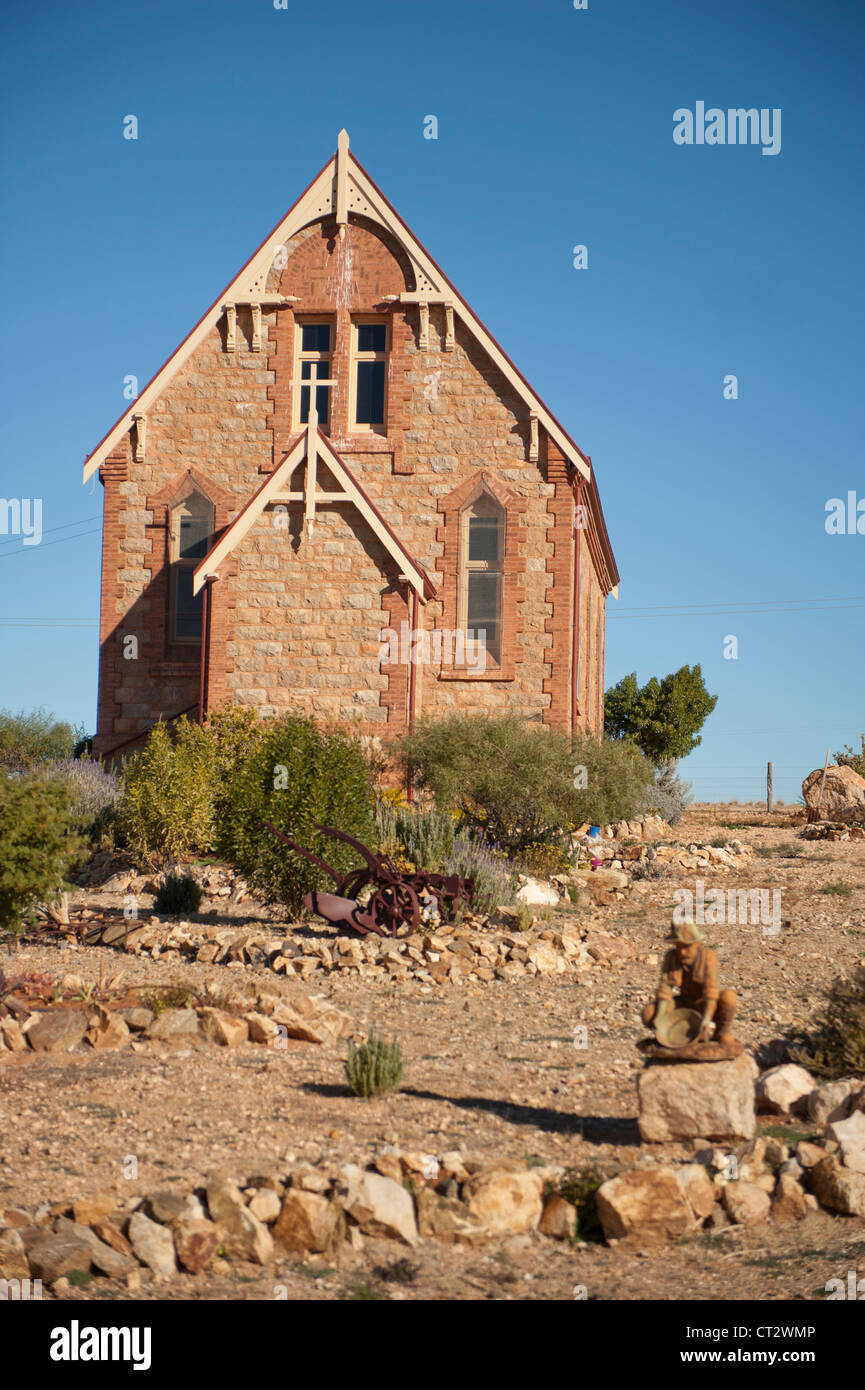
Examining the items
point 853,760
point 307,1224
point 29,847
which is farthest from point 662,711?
point 307,1224

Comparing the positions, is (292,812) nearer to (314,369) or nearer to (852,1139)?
(852,1139)

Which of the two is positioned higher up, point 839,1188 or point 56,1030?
point 56,1030

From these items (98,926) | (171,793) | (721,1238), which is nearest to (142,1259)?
(721,1238)

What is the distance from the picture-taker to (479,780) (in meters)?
17.4

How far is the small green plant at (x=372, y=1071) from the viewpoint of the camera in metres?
7.93

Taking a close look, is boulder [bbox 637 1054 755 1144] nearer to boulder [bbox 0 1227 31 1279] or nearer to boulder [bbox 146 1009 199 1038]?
boulder [bbox 0 1227 31 1279]

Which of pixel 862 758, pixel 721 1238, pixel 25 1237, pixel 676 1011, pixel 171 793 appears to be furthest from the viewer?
pixel 862 758

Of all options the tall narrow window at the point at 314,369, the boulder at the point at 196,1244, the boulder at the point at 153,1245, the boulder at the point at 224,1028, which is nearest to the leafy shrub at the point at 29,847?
the boulder at the point at 224,1028

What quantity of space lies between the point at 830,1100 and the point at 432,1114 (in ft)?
8.37

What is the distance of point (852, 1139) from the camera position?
660 centimetres

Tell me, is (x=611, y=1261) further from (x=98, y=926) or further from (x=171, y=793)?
(x=171, y=793)

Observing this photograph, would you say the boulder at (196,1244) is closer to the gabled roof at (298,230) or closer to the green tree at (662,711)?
the gabled roof at (298,230)

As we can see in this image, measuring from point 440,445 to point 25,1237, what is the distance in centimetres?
1980
